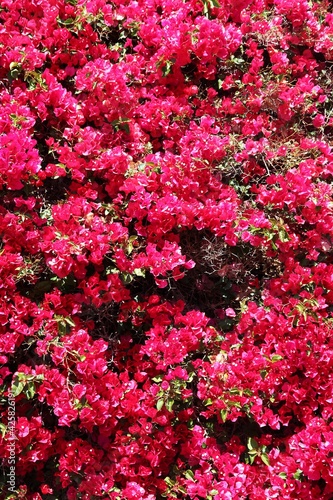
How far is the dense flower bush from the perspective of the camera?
2.58 m

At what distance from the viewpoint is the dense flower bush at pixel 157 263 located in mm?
2584

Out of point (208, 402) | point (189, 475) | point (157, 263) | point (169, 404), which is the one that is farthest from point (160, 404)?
point (157, 263)

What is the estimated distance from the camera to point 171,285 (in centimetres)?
288

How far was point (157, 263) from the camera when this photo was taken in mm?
2621

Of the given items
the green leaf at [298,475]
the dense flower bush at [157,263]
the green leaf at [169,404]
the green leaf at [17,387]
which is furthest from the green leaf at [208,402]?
the green leaf at [17,387]

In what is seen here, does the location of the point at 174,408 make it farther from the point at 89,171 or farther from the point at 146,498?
the point at 89,171

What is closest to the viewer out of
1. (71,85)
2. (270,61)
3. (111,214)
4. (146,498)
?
(146,498)

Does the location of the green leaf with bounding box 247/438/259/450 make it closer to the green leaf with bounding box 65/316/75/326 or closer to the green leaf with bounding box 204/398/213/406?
the green leaf with bounding box 204/398/213/406

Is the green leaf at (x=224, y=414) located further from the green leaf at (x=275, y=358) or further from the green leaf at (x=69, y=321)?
the green leaf at (x=69, y=321)

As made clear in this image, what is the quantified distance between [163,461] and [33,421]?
0.61 meters

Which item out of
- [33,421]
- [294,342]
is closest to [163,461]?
[33,421]

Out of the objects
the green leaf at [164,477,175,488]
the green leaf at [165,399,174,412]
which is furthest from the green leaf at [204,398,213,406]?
the green leaf at [164,477,175,488]

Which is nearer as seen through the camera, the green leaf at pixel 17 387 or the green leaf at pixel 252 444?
the green leaf at pixel 17 387

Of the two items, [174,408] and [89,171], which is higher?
[89,171]
